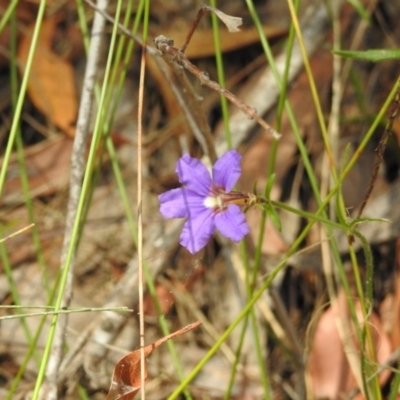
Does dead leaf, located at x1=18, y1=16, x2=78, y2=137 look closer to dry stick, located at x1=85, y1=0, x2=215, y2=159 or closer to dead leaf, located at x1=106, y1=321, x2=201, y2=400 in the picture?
dry stick, located at x1=85, y1=0, x2=215, y2=159

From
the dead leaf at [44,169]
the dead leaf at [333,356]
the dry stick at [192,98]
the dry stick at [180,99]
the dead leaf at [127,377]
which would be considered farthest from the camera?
the dead leaf at [44,169]

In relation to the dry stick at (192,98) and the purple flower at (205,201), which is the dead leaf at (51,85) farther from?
the purple flower at (205,201)

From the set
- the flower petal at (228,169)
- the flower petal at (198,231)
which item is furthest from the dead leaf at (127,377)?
the flower petal at (228,169)

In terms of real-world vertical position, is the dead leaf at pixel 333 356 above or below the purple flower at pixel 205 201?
below

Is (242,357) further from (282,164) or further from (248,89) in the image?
(248,89)

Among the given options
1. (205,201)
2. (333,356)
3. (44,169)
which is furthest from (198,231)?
(44,169)

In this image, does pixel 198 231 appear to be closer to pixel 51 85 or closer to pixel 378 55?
pixel 378 55

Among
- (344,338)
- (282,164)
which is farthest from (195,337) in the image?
(282,164)

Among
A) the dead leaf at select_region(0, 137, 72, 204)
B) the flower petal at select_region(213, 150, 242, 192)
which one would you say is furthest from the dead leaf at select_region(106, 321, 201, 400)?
the dead leaf at select_region(0, 137, 72, 204)
